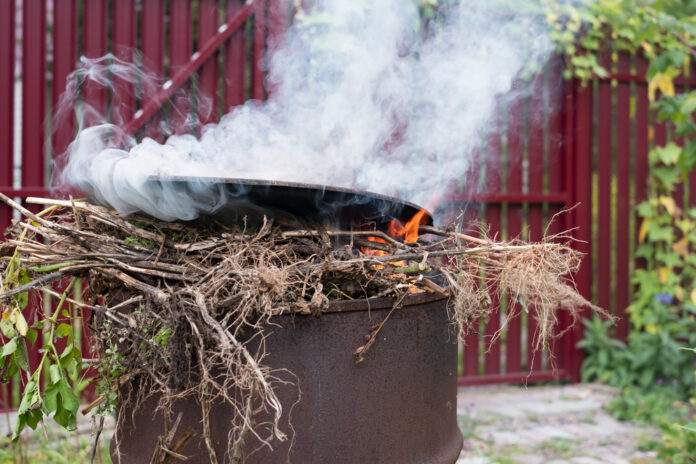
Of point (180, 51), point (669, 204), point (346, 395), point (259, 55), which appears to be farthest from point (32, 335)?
point (669, 204)

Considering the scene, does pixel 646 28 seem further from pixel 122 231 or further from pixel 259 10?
pixel 122 231

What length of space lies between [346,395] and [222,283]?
1.51ft

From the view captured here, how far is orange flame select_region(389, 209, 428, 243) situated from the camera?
7.29 feet

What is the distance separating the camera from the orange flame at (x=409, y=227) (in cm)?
222

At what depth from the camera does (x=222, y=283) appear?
68.0 inches

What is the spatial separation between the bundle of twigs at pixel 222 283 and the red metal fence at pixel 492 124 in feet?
5.59

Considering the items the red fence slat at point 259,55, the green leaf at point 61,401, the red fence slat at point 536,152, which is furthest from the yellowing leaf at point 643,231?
the green leaf at point 61,401

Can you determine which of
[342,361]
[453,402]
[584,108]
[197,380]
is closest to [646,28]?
[584,108]

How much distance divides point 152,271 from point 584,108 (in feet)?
12.4

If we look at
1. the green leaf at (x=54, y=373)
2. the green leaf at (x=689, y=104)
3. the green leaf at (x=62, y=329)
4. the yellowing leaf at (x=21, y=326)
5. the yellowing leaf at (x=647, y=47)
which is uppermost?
the yellowing leaf at (x=647, y=47)

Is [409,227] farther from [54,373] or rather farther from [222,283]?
[54,373]

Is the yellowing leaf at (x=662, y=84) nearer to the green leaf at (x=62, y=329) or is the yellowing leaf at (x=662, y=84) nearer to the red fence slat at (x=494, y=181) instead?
the red fence slat at (x=494, y=181)

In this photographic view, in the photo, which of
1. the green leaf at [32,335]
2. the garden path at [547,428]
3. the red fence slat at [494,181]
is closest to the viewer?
the green leaf at [32,335]

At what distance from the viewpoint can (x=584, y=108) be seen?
471cm
